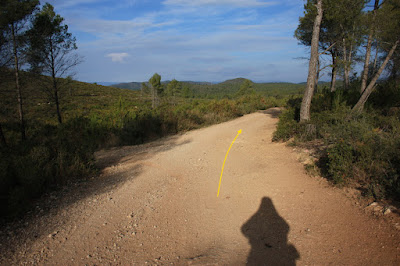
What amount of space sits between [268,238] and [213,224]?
84 cm

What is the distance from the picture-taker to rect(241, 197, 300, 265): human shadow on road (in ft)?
9.25

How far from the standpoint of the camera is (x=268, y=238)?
3.23 metres

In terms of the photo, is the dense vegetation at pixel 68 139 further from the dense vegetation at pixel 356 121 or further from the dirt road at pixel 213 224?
the dense vegetation at pixel 356 121

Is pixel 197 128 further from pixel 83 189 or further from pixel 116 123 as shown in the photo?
pixel 83 189

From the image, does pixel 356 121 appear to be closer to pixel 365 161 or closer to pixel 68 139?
pixel 365 161

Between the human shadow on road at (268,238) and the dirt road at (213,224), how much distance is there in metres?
0.01

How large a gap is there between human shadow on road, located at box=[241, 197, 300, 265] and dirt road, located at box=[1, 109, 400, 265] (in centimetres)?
1

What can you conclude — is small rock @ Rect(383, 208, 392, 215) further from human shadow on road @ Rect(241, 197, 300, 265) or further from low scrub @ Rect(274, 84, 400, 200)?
human shadow on road @ Rect(241, 197, 300, 265)

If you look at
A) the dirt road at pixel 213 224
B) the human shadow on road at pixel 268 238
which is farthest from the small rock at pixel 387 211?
the human shadow on road at pixel 268 238

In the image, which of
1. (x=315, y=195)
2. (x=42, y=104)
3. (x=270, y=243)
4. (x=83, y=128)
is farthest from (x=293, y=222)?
(x=42, y=104)

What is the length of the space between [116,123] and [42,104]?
111 ft

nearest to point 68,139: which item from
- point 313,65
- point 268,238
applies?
point 268,238

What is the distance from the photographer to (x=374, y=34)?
30.0ft

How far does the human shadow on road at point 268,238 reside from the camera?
2.82 m
